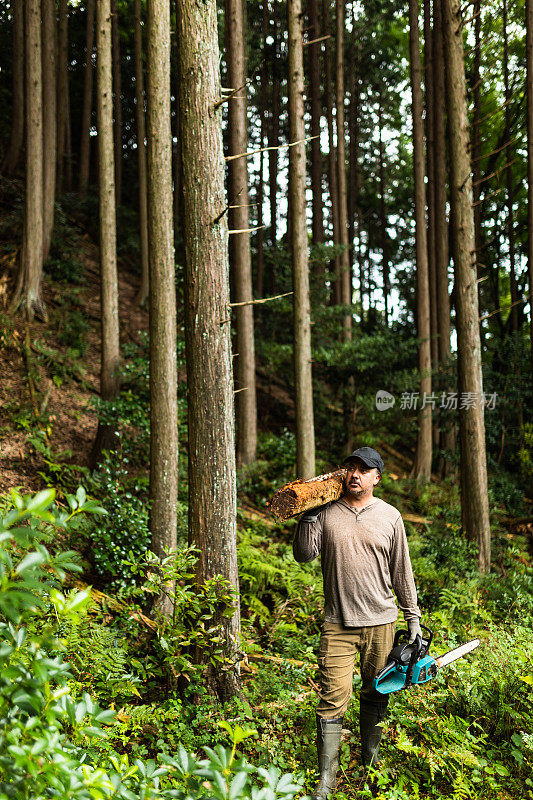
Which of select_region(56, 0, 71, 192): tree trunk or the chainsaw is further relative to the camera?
select_region(56, 0, 71, 192): tree trunk

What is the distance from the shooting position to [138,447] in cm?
891

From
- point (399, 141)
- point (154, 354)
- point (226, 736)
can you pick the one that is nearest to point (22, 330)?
point (154, 354)

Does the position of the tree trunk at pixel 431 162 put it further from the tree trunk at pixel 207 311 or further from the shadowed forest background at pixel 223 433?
the tree trunk at pixel 207 311

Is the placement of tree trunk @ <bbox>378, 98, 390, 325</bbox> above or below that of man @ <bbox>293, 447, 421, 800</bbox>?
above

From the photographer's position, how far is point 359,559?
4102mm

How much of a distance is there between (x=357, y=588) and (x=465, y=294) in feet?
21.3

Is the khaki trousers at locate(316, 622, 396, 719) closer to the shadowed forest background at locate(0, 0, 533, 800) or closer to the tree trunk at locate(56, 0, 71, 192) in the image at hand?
the shadowed forest background at locate(0, 0, 533, 800)

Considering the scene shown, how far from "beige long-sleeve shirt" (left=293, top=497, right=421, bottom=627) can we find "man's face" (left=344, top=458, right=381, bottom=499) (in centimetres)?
14

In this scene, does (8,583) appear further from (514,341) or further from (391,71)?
(391,71)

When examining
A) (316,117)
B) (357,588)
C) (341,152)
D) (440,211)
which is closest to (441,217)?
(440,211)

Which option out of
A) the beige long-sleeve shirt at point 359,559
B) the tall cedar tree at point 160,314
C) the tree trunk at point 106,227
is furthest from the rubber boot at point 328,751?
the tree trunk at point 106,227

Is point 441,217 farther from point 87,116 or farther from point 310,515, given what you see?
point 310,515

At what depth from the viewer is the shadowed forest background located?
3773mm

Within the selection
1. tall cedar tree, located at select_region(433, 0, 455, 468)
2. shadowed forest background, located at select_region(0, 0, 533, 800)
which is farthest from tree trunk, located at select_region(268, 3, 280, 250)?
tall cedar tree, located at select_region(433, 0, 455, 468)
